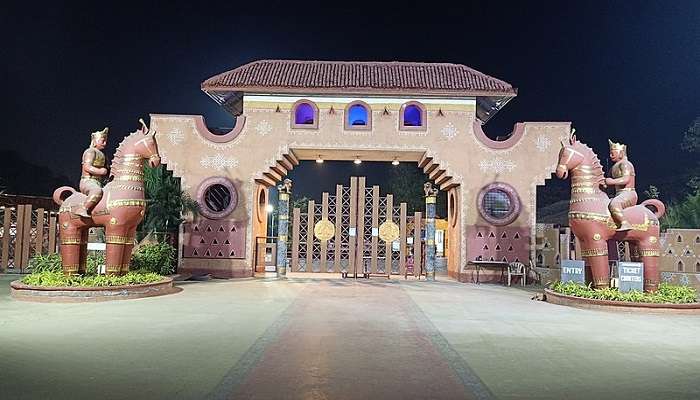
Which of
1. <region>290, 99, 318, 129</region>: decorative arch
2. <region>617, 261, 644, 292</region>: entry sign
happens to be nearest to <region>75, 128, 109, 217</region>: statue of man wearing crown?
<region>290, 99, 318, 129</region>: decorative arch

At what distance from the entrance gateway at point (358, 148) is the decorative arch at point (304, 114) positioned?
0.05m

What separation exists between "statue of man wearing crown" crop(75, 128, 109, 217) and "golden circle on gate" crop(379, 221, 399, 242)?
28.1 feet

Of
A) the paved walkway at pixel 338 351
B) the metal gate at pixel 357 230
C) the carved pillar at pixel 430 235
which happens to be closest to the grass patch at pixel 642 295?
the paved walkway at pixel 338 351

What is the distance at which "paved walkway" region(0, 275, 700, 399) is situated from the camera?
4914 millimetres

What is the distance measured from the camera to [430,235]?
1720cm

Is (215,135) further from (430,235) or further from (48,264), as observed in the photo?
(430,235)

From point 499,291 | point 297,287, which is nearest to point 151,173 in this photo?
point 297,287

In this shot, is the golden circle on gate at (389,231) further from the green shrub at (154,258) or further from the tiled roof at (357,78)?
the green shrub at (154,258)

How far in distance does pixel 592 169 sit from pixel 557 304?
3.06 meters

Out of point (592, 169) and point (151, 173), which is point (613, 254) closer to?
point (592, 169)

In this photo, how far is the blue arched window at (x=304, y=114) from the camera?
57.5 feet

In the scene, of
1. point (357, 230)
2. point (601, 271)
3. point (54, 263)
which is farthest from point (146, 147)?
point (601, 271)

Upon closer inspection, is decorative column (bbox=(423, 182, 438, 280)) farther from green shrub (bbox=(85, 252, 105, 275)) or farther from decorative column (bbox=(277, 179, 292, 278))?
green shrub (bbox=(85, 252, 105, 275))

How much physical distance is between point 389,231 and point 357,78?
517 centimetres
